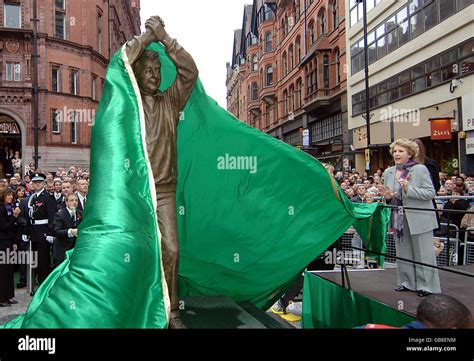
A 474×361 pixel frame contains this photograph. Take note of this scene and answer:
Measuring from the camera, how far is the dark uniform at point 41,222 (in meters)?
8.31

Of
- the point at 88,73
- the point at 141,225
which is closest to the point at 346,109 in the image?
the point at 88,73

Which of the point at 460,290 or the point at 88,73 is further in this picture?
the point at 88,73

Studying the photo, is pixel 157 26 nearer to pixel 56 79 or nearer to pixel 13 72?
pixel 13 72

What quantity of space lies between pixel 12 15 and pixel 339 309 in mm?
33022

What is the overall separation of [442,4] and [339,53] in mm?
12204

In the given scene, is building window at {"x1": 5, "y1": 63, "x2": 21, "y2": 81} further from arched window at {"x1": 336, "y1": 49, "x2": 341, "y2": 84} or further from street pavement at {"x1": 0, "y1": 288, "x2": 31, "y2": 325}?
street pavement at {"x1": 0, "y1": 288, "x2": 31, "y2": 325}

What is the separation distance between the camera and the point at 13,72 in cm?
3059

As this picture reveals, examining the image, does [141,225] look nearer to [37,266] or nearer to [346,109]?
[37,266]

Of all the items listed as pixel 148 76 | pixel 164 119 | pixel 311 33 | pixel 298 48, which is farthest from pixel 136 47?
pixel 298 48

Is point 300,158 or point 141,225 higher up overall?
point 300,158

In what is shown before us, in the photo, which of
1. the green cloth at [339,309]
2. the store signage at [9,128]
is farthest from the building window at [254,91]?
the green cloth at [339,309]

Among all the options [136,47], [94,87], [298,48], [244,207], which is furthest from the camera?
[298,48]

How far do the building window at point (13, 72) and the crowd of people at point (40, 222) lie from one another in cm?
2408
